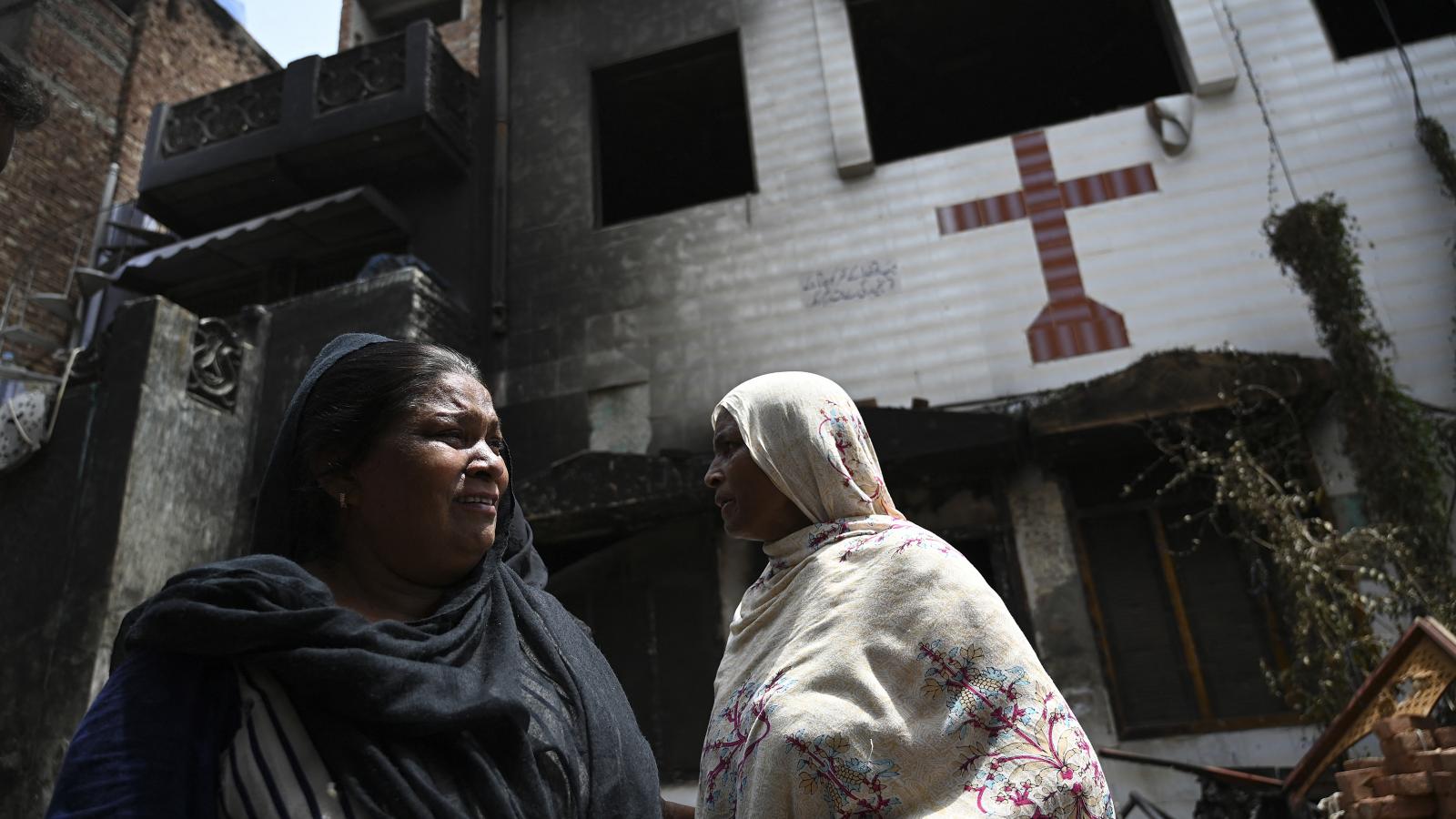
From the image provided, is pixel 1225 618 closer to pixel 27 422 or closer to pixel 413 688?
pixel 413 688

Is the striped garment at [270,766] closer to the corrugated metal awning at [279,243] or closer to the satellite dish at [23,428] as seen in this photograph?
the satellite dish at [23,428]

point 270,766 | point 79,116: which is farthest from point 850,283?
point 79,116

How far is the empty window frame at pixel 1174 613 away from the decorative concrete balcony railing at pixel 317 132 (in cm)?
683

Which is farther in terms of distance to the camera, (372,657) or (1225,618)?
(1225,618)

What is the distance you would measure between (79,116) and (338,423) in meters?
12.8

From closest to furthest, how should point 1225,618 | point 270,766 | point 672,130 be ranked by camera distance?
point 270,766, point 1225,618, point 672,130

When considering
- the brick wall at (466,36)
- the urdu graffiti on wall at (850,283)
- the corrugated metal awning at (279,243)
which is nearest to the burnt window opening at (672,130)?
the urdu graffiti on wall at (850,283)

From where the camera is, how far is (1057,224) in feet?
23.5

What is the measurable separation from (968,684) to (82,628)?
654 centimetres

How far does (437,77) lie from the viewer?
29.2ft

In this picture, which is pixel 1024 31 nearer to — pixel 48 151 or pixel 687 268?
pixel 687 268

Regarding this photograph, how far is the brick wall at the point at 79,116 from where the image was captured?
10.3 metres

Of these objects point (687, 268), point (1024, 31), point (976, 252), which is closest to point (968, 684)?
point (976, 252)

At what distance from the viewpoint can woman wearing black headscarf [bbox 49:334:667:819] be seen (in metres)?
1.04
